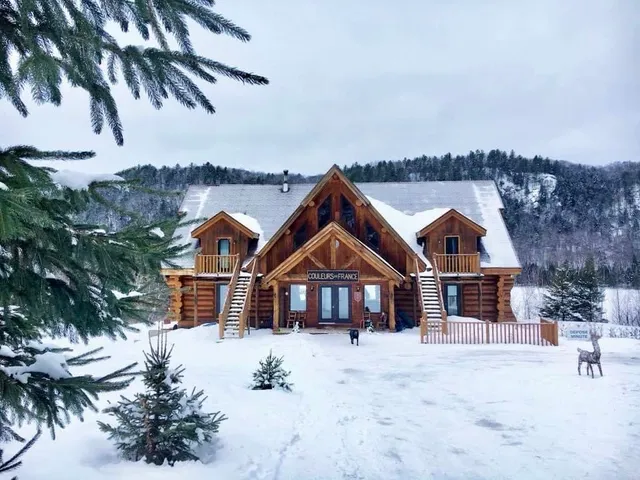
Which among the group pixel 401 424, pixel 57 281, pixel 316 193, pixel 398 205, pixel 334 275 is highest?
pixel 398 205

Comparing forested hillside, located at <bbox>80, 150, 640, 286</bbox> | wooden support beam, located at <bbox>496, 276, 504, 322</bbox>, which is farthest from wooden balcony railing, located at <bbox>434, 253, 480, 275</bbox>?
forested hillside, located at <bbox>80, 150, 640, 286</bbox>

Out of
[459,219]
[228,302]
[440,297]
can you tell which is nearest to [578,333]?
[440,297]

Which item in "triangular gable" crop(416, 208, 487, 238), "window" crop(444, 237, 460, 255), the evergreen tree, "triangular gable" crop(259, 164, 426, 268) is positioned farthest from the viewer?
"window" crop(444, 237, 460, 255)

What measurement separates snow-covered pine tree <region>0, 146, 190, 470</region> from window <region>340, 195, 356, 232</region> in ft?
69.5

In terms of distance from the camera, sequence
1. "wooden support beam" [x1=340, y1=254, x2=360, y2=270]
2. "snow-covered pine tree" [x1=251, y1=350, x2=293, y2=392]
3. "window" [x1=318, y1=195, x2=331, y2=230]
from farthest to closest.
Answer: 1. "window" [x1=318, y1=195, x2=331, y2=230]
2. "wooden support beam" [x1=340, y1=254, x2=360, y2=270]
3. "snow-covered pine tree" [x1=251, y1=350, x2=293, y2=392]

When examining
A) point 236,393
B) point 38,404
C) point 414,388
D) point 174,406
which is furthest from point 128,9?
point 414,388

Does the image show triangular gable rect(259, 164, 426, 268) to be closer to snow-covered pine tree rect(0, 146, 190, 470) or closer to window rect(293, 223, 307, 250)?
window rect(293, 223, 307, 250)

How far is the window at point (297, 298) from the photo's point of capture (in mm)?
24312

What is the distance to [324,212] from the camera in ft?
83.1

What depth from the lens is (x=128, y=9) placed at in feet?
10.4

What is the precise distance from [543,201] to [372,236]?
2870 inches

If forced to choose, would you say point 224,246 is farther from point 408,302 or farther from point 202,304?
point 408,302

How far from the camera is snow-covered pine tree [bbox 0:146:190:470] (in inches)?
134

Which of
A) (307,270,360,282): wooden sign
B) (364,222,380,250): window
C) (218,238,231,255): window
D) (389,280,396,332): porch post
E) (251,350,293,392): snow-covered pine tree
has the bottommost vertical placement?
(251,350,293,392): snow-covered pine tree
